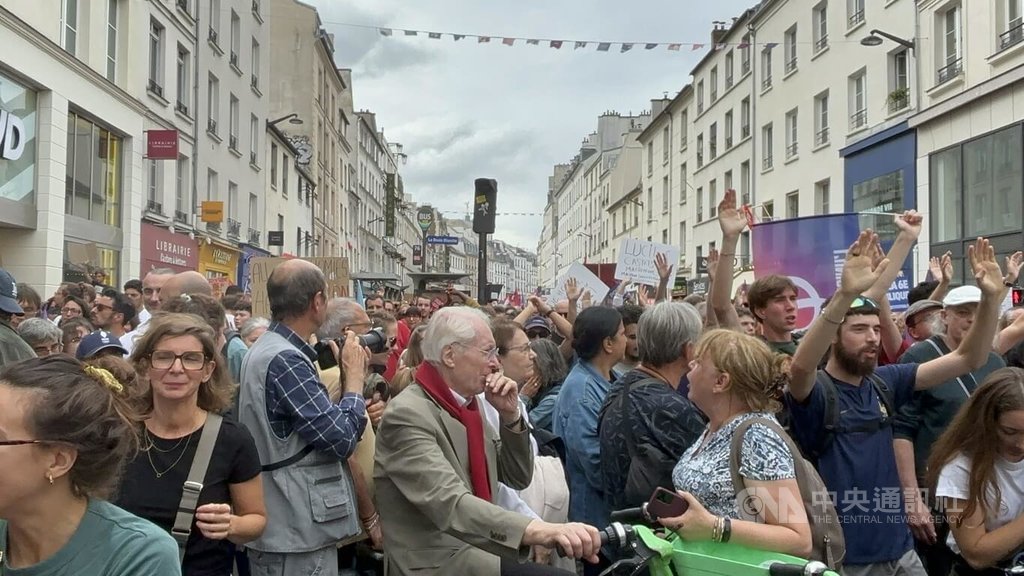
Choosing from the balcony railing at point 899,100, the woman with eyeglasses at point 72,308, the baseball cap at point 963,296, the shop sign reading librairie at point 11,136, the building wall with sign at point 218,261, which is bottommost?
the woman with eyeglasses at point 72,308

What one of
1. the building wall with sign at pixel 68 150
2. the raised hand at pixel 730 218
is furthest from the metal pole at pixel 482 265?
the building wall with sign at pixel 68 150

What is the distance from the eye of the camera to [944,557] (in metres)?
3.84

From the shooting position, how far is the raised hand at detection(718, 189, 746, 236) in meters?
4.79

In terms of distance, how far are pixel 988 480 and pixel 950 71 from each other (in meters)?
16.8

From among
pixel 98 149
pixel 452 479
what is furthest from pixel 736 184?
pixel 452 479

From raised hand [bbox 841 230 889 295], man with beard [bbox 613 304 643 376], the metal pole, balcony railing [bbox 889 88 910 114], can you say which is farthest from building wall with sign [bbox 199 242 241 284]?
raised hand [bbox 841 230 889 295]

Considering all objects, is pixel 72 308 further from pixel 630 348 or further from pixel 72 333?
pixel 630 348

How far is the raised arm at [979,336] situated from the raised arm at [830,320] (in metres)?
0.90

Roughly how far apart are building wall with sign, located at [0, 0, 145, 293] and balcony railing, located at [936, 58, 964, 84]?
56.6 ft

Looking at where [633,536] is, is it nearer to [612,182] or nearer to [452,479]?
[452,479]

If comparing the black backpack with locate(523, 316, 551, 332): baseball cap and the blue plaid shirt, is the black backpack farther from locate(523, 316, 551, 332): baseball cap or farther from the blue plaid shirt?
locate(523, 316, 551, 332): baseball cap

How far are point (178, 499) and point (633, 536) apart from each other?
171cm

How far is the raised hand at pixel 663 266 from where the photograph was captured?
25.7ft

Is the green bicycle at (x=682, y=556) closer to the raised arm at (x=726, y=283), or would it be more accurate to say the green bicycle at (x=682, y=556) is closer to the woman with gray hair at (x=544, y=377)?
the raised arm at (x=726, y=283)
